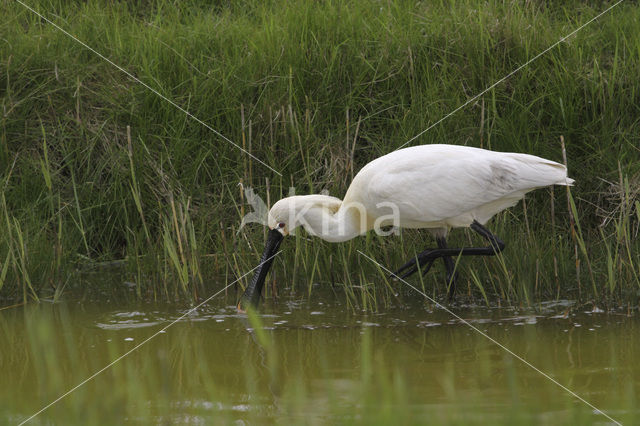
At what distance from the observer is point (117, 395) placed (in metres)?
4.22

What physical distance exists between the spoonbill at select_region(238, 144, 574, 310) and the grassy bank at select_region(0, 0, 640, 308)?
0.65ft

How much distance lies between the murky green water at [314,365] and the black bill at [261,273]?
108mm

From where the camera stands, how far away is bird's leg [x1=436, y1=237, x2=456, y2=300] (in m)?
5.83

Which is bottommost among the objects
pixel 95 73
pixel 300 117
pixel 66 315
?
pixel 66 315

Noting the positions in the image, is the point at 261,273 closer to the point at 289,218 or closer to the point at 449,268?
the point at 289,218

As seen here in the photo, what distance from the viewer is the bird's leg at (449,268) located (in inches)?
230

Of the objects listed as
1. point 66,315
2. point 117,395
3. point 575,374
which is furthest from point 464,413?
point 66,315

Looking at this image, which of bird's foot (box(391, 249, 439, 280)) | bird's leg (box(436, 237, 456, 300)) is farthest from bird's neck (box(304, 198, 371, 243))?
bird's leg (box(436, 237, 456, 300))

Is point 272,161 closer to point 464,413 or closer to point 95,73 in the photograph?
point 95,73

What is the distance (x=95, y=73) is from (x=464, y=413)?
473 cm

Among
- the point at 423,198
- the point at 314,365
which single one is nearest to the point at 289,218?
the point at 423,198

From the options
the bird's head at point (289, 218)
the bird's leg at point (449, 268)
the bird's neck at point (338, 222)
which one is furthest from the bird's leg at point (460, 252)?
the bird's head at point (289, 218)

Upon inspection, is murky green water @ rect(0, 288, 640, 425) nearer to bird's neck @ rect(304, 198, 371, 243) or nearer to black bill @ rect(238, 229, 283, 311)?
black bill @ rect(238, 229, 283, 311)

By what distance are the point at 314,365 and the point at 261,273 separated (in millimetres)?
1374
